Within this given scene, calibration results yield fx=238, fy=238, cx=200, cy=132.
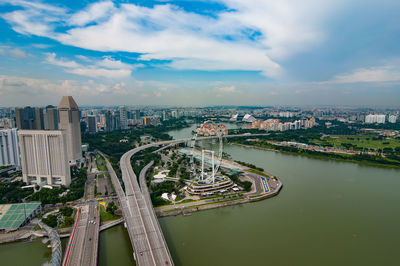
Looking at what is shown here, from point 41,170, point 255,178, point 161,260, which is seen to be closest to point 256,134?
point 255,178

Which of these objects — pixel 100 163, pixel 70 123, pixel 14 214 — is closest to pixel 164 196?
pixel 14 214

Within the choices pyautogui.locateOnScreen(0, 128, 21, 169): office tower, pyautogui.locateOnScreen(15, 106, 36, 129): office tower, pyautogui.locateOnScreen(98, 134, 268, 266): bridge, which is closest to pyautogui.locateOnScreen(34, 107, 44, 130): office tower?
pyautogui.locateOnScreen(15, 106, 36, 129): office tower

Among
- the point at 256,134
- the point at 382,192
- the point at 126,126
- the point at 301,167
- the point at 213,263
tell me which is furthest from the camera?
the point at 126,126

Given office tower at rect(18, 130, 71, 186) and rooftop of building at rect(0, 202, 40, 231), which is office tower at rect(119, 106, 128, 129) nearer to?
office tower at rect(18, 130, 71, 186)

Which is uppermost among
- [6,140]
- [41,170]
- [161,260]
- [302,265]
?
[6,140]

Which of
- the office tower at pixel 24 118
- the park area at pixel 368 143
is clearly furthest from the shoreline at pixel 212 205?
the office tower at pixel 24 118

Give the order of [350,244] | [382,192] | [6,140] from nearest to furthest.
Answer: [350,244] → [382,192] → [6,140]

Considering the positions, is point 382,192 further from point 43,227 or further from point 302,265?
point 43,227
